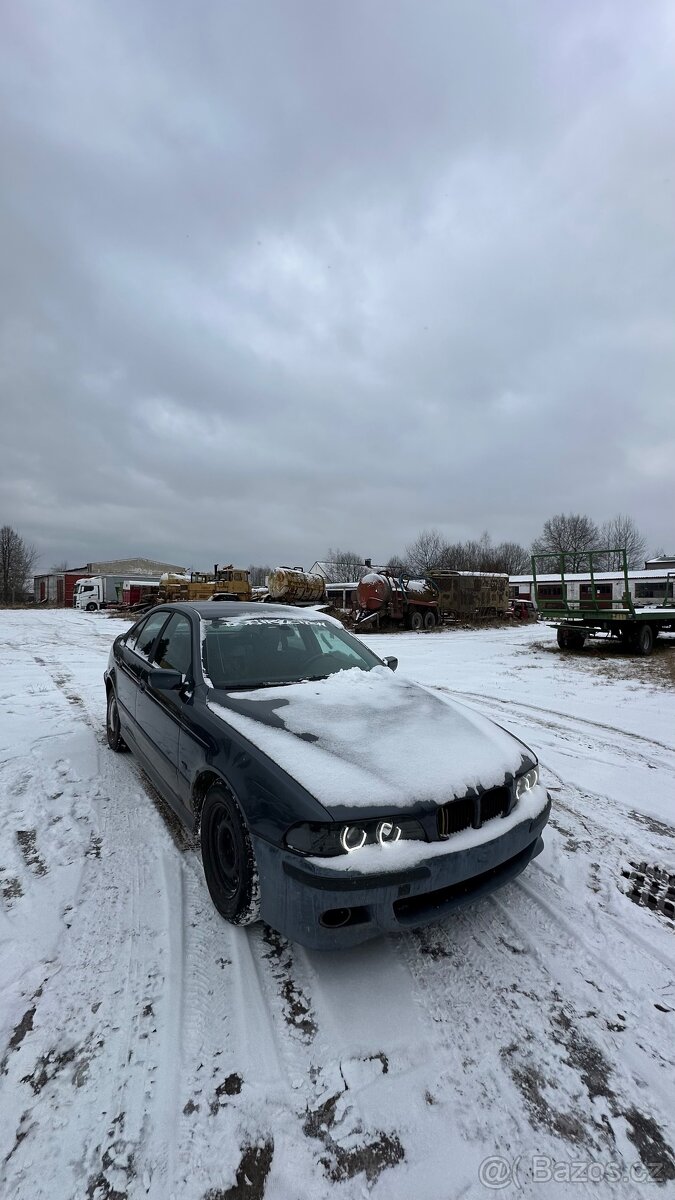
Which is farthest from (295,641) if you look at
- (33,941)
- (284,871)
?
(33,941)

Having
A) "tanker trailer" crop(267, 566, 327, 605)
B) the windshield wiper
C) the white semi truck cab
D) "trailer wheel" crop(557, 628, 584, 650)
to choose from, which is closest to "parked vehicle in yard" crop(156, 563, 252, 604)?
"tanker trailer" crop(267, 566, 327, 605)

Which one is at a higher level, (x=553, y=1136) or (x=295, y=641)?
(x=295, y=641)

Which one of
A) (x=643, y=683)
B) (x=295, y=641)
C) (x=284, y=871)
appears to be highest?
(x=295, y=641)

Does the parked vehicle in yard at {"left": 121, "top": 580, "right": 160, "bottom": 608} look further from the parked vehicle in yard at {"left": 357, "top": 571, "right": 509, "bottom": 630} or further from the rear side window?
the rear side window

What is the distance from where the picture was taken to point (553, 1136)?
1506 millimetres

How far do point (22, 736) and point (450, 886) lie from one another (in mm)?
4734

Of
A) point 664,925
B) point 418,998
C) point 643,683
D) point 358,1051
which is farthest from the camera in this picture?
point 643,683

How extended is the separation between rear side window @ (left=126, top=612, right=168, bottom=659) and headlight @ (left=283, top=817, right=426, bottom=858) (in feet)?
8.48

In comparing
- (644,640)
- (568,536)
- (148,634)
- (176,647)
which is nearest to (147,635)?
(148,634)

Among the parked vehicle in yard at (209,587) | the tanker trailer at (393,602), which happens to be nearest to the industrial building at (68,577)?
the parked vehicle in yard at (209,587)

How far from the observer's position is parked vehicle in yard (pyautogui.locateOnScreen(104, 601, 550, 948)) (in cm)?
196

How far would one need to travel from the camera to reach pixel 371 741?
2.51 meters

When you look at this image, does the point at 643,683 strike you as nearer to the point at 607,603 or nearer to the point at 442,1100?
the point at 607,603

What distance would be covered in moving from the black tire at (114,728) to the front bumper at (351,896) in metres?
3.04
